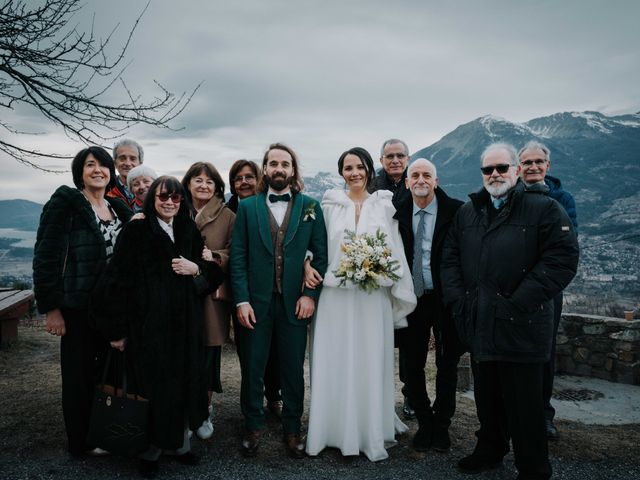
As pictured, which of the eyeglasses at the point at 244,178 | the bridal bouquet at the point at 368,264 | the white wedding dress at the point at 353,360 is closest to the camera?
the bridal bouquet at the point at 368,264

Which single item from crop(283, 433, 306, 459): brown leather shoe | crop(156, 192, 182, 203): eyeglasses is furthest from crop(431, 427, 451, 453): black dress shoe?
crop(156, 192, 182, 203): eyeglasses

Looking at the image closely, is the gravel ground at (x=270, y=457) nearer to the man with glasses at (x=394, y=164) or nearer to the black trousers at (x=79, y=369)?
the black trousers at (x=79, y=369)

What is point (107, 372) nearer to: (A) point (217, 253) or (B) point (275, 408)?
(A) point (217, 253)

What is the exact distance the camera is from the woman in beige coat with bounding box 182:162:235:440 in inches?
169

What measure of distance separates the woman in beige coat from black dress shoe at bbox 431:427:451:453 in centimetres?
234

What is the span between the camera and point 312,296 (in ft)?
13.8

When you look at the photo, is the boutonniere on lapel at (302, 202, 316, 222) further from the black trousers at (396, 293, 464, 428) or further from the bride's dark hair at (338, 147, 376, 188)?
the black trousers at (396, 293, 464, 428)

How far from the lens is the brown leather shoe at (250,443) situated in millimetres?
4152

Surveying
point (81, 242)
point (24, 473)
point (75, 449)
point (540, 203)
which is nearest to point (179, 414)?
point (75, 449)

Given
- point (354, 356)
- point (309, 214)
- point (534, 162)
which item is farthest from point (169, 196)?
point (534, 162)

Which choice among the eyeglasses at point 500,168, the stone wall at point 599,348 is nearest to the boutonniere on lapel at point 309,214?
the eyeglasses at point 500,168

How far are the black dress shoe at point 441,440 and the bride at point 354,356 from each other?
0.54 metres

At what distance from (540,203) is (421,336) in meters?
1.77

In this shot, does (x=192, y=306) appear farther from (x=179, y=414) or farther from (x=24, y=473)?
(x=24, y=473)
